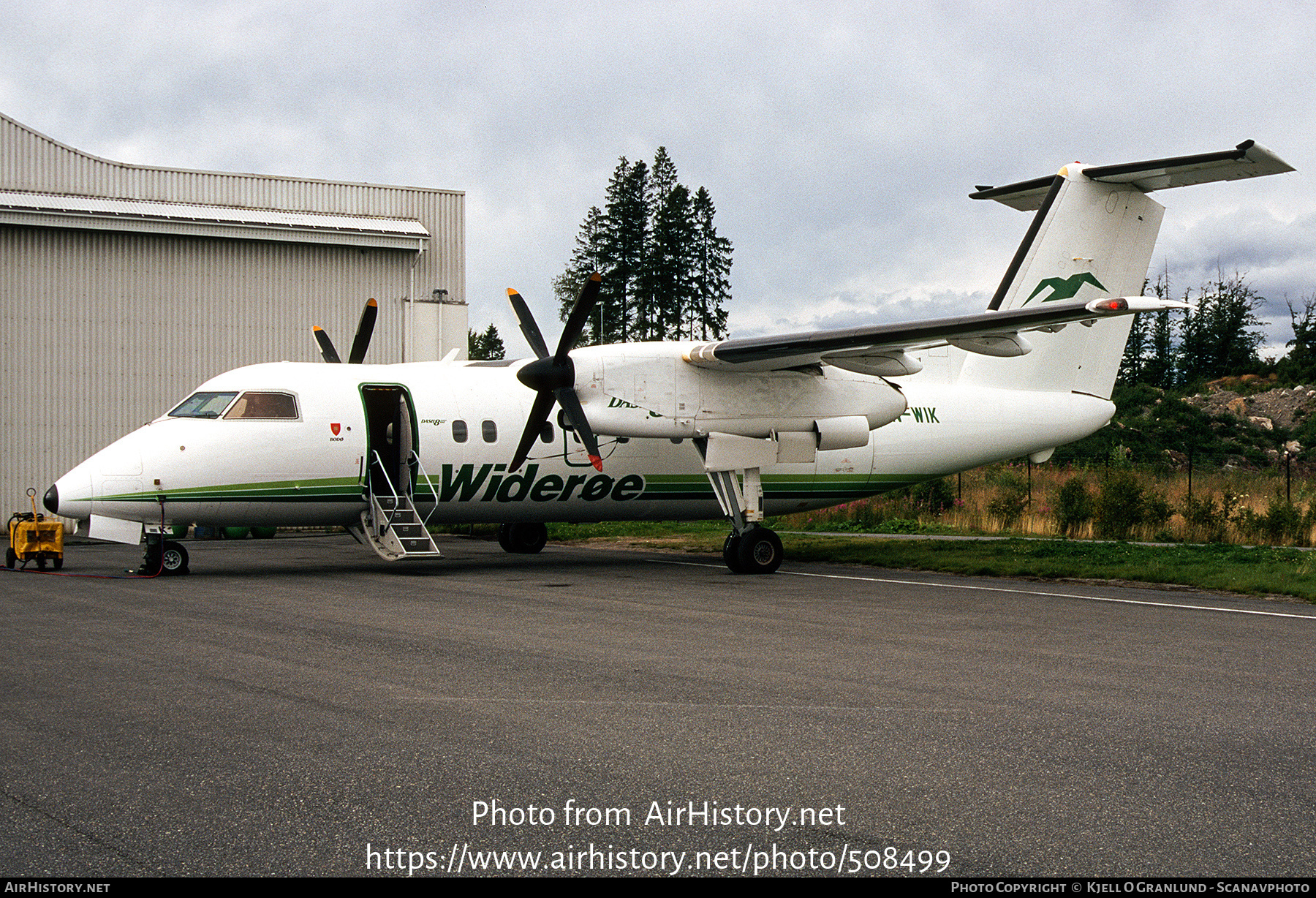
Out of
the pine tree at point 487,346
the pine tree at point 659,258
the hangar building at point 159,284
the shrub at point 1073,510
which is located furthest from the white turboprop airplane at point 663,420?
the pine tree at point 487,346

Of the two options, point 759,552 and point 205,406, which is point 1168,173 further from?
point 205,406

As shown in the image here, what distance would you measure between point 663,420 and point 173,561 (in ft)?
23.5

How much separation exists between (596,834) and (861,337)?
1130 cm

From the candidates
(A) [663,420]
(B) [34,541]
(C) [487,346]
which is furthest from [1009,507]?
(C) [487,346]

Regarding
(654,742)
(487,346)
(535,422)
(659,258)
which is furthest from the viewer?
(487,346)

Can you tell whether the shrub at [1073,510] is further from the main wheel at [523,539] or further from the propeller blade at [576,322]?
the propeller blade at [576,322]

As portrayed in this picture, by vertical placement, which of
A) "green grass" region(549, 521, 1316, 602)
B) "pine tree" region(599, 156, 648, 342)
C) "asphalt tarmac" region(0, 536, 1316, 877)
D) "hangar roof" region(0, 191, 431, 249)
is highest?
"pine tree" region(599, 156, 648, 342)

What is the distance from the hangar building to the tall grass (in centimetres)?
1265

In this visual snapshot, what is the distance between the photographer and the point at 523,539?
806 inches

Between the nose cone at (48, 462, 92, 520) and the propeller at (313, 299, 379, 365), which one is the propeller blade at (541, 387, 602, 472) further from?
the nose cone at (48, 462, 92, 520)

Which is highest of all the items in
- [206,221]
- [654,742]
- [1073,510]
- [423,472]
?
[206,221]

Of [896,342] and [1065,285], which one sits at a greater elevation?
[1065,285]

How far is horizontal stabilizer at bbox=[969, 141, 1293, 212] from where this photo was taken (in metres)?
15.7

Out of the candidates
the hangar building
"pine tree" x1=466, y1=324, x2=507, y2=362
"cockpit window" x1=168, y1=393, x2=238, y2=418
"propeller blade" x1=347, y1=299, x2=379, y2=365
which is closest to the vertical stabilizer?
"propeller blade" x1=347, y1=299, x2=379, y2=365
